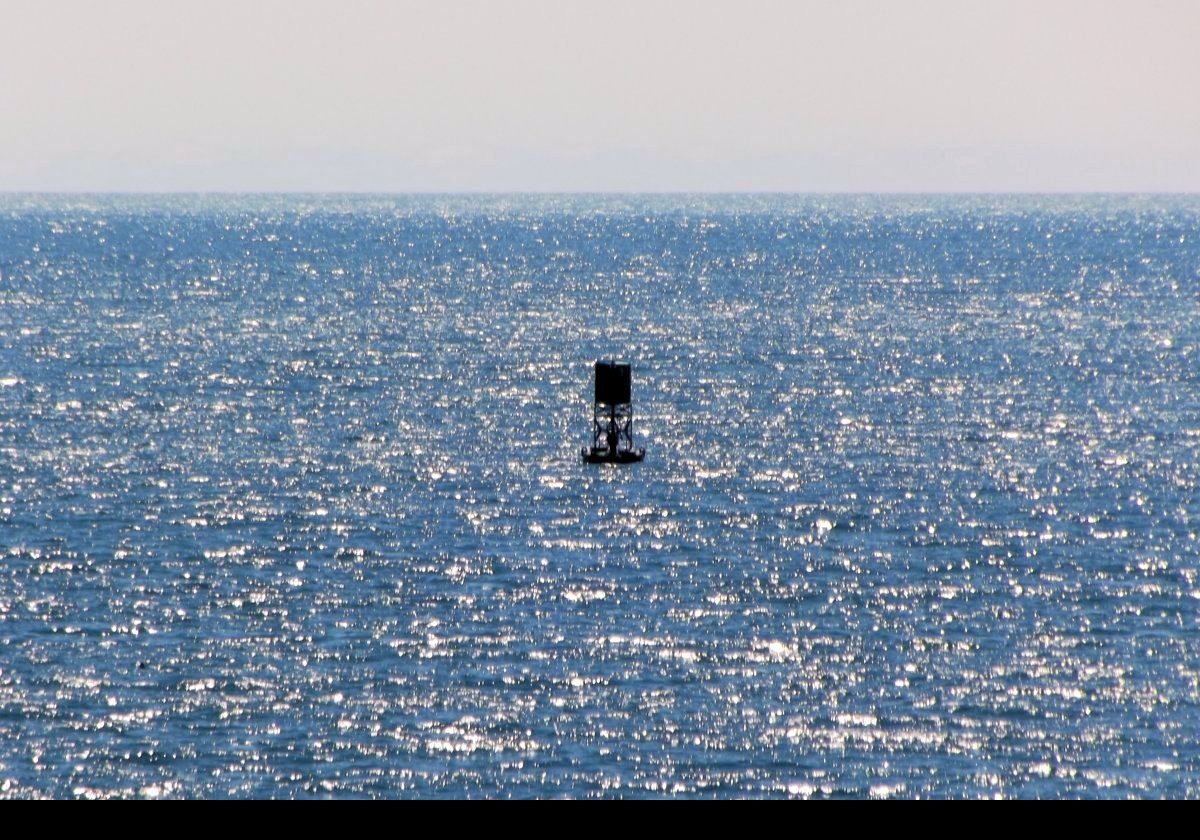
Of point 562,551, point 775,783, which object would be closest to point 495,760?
point 775,783

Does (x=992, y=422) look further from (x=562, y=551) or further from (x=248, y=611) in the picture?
(x=248, y=611)

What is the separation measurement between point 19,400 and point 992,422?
83.5 metres

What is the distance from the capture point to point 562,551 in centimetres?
8244

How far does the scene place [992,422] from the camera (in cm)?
12762

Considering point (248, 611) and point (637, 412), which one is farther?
point (637, 412)

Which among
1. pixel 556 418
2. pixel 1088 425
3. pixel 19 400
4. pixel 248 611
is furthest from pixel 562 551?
pixel 19 400

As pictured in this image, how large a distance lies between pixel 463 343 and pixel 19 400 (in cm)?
6536
